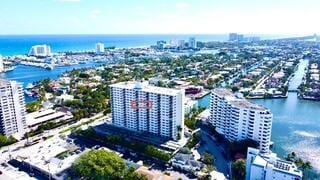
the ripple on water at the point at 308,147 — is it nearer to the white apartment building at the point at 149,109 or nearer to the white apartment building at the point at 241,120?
the white apartment building at the point at 241,120

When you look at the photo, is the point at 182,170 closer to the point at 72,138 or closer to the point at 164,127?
the point at 164,127

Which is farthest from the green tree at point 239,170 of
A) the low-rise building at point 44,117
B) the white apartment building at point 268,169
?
the low-rise building at point 44,117

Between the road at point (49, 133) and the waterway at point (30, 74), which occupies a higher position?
the waterway at point (30, 74)

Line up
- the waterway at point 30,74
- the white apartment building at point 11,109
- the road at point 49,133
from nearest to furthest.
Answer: the road at point 49,133
the white apartment building at point 11,109
the waterway at point 30,74

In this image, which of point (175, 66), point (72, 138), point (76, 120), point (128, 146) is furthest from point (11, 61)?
point (128, 146)

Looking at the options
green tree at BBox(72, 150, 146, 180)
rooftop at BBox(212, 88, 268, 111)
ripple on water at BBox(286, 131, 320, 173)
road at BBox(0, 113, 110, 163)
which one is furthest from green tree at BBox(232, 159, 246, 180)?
road at BBox(0, 113, 110, 163)
